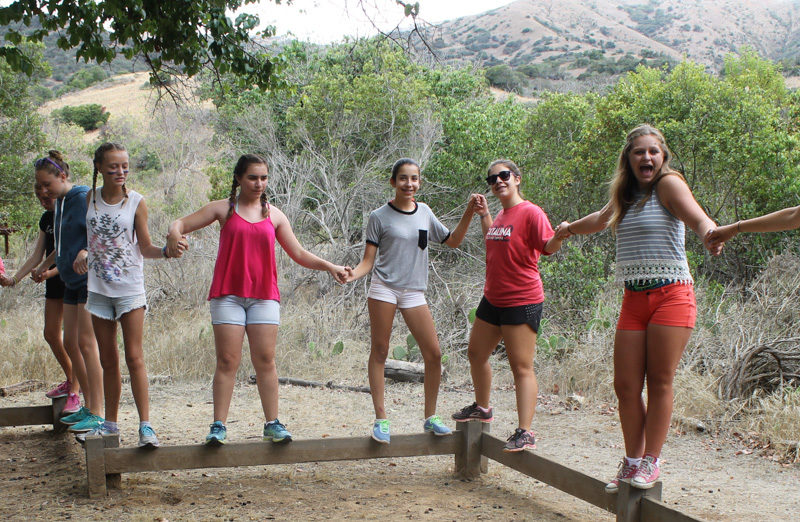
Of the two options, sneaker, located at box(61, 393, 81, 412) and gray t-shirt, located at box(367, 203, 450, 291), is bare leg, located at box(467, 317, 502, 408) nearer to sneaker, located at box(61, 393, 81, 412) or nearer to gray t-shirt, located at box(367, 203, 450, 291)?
gray t-shirt, located at box(367, 203, 450, 291)

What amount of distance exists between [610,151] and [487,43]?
5870 centimetres

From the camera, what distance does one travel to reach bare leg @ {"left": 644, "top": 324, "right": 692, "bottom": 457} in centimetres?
316

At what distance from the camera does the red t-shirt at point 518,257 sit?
4.09 m

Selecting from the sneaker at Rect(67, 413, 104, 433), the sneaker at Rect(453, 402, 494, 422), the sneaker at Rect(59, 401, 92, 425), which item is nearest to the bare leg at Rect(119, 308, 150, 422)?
the sneaker at Rect(67, 413, 104, 433)

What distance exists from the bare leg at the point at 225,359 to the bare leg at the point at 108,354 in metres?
0.71

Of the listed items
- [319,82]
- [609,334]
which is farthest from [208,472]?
[319,82]

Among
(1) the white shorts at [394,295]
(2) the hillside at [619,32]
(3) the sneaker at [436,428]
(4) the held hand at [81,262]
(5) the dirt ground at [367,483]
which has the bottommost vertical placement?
(5) the dirt ground at [367,483]

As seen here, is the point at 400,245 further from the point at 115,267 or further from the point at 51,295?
the point at 51,295

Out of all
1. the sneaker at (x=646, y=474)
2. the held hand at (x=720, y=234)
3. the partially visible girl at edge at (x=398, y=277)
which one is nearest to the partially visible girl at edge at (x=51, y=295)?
the partially visible girl at edge at (x=398, y=277)

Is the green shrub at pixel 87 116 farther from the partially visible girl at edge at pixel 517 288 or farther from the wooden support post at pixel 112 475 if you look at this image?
the partially visible girl at edge at pixel 517 288

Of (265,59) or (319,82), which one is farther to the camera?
(319,82)

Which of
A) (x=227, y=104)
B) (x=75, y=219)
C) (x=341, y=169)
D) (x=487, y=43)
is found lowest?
(x=75, y=219)

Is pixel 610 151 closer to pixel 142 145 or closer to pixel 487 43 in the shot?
pixel 142 145

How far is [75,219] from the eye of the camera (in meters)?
4.54
